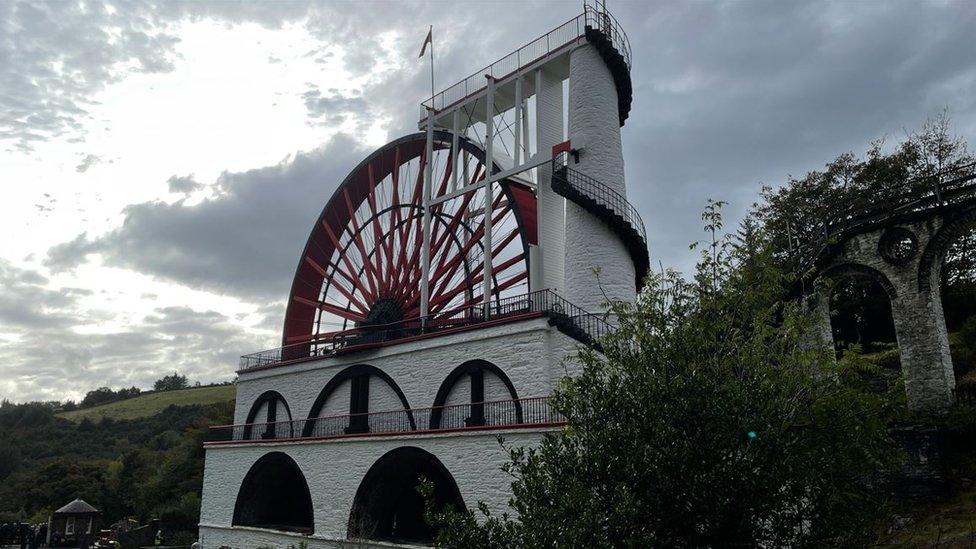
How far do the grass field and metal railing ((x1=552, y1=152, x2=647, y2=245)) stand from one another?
63.5 meters

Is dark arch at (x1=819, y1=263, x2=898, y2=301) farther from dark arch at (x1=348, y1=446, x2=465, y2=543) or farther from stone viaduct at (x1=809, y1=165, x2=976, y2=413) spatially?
dark arch at (x1=348, y1=446, x2=465, y2=543)

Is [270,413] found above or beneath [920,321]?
beneath

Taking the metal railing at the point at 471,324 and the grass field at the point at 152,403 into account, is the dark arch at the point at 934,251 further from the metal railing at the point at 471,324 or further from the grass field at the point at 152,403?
the grass field at the point at 152,403

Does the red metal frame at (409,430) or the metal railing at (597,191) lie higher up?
the metal railing at (597,191)

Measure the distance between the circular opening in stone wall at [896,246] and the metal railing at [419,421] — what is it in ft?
34.2

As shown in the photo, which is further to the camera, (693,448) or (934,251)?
(934,251)

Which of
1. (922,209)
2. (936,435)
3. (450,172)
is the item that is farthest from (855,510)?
(450,172)

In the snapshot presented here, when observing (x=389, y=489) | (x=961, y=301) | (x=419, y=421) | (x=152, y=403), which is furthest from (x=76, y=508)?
(x=152, y=403)

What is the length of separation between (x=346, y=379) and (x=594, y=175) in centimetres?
1032

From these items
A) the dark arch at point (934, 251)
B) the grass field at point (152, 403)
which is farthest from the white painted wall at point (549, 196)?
the grass field at point (152, 403)

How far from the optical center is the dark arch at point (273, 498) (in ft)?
78.2

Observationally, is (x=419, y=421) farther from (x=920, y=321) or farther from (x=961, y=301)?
(x=961, y=301)

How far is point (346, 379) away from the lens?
22547 millimetres

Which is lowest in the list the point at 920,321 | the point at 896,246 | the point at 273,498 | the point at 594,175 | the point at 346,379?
the point at 273,498
